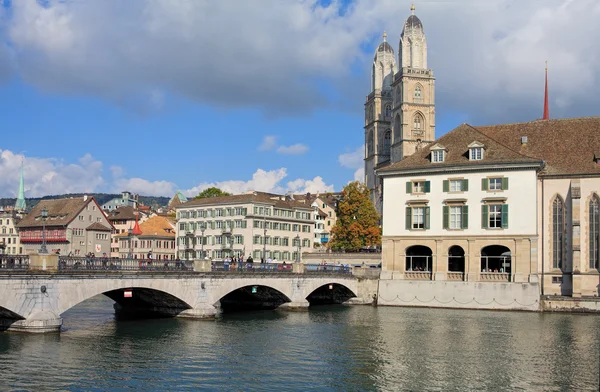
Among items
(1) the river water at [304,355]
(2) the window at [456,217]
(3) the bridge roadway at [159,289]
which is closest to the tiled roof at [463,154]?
(2) the window at [456,217]

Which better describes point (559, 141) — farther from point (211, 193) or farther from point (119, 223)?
point (119, 223)

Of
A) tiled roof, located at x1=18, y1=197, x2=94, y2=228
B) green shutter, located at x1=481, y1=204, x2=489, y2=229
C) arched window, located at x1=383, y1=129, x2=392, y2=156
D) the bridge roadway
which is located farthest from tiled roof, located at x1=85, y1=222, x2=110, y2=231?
green shutter, located at x1=481, y1=204, x2=489, y2=229

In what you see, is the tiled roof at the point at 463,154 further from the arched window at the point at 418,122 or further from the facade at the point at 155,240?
the arched window at the point at 418,122

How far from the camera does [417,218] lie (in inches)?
2435

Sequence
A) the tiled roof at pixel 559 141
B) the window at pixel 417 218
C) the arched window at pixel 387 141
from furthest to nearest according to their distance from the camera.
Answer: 1. the arched window at pixel 387 141
2. the window at pixel 417 218
3. the tiled roof at pixel 559 141

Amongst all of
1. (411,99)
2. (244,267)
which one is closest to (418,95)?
(411,99)

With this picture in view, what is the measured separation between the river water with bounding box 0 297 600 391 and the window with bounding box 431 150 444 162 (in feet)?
57.1

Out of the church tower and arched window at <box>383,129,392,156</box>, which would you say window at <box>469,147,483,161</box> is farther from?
A: arched window at <box>383,129,392,156</box>

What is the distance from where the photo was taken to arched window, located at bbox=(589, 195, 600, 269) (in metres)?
58.5

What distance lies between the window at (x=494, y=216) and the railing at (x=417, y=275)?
6115mm

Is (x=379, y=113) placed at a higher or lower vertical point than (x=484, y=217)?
higher

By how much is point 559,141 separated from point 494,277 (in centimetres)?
1369

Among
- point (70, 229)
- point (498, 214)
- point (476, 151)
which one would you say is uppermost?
point (476, 151)

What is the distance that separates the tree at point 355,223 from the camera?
9544 cm
